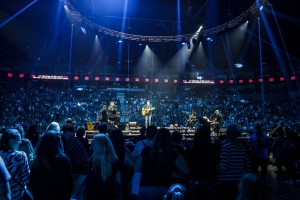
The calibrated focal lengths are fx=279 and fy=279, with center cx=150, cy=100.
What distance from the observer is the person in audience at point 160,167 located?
2965mm

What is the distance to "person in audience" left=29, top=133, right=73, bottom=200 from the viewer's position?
96.7 inches

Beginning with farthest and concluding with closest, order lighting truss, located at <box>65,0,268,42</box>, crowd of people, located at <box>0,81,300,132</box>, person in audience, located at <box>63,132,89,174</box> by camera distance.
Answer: crowd of people, located at <box>0,81,300,132</box>
lighting truss, located at <box>65,0,268,42</box>
person in audience, located at <box>63,132,89,174</box>

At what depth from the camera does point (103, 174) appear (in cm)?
259

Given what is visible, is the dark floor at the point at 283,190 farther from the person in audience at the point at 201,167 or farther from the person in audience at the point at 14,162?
the person in audience at the point at 14,162

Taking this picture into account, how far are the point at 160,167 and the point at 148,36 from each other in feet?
67.8

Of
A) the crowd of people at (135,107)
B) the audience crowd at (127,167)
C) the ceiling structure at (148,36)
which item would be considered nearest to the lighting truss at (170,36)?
the ceiling structure at (148,36)

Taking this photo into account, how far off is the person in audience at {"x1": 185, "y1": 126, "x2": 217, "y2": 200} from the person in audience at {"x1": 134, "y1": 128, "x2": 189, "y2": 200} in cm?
39

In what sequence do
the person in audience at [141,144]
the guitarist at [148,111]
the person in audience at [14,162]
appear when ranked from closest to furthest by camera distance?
the person in audience at [14,162] → the person in audience at [141,144] → the guitarist at [148,111]

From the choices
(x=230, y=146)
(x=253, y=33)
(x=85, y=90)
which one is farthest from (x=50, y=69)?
(x=230, y=146)

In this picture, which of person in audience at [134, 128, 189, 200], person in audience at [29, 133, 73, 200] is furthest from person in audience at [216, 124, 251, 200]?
person in audience at [29, 133, 73, 200]

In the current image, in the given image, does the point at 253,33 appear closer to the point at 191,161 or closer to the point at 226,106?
the point at 226,106

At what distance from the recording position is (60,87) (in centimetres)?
2722

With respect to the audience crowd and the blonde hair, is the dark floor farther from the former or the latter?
the blonde hair

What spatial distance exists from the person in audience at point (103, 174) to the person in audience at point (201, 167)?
1094 millimetres
